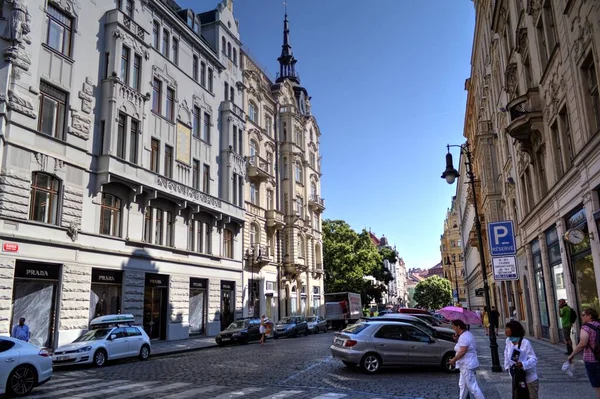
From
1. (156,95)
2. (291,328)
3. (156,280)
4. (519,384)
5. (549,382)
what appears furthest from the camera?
(291,328)

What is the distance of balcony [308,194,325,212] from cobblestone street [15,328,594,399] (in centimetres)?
3740

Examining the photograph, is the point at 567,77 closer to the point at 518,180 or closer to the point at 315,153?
the point at 518,180

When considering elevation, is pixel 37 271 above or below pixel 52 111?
below

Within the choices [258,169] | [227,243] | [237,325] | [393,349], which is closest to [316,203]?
[258,169]

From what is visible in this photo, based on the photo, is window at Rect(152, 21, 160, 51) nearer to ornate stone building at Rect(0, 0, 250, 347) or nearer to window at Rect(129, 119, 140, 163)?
ornate stone building at Rect(0, 0, 250, 347)

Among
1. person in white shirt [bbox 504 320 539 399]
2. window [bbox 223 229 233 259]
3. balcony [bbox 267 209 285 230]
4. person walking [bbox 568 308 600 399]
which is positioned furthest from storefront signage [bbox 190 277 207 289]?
person walking [bbox 568 308 600 399]

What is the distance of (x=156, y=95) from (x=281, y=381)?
2216 centimetres

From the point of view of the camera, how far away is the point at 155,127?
29.3 meters

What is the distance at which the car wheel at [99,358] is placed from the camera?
56.2 ft

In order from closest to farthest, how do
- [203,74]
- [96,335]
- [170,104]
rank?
[96,335]
[170,104]
[203,74]

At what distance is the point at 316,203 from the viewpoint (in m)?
55.4

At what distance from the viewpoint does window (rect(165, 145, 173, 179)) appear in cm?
3030

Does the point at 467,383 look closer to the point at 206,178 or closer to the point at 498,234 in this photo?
the point at 498,234

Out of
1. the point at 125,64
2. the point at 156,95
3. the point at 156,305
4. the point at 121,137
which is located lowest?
the point at 156,305
